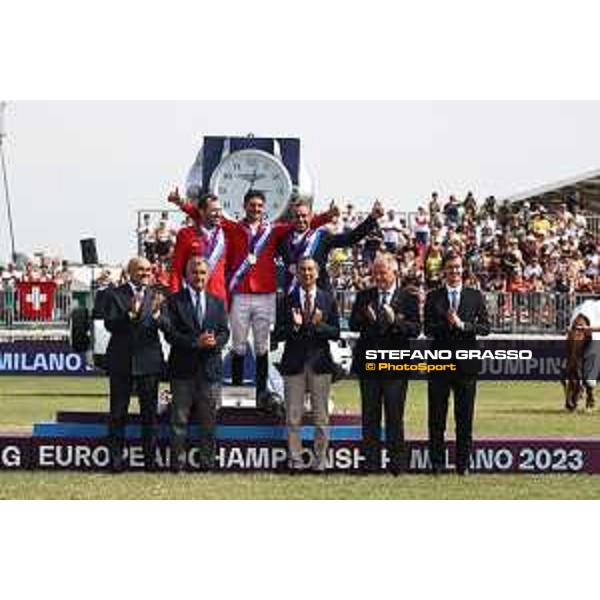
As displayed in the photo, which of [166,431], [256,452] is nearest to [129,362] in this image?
[166,431]

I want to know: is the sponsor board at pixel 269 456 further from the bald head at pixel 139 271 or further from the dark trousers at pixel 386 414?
the bald head at pixel 139 271

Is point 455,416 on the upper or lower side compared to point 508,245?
lower

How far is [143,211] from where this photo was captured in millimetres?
15914

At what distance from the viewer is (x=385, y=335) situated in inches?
458

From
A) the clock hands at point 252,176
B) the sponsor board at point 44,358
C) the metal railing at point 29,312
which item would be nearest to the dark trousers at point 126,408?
the clock hands at point 252,176

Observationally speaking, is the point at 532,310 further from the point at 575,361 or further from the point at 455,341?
the point at 455,341

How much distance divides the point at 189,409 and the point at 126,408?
1.59ft

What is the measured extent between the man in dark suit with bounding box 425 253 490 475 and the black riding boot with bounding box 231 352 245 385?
1.86 m

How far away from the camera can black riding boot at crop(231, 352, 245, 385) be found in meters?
→ 12.9

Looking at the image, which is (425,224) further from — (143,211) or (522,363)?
(143,211)

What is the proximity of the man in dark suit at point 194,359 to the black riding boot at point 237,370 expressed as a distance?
1.06 m

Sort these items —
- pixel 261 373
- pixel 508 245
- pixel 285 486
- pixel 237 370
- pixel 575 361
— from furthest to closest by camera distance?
pixel 508 245 < pixel 575 361 < pixel 237 370 < pixel 261 373 < pixel 285 486

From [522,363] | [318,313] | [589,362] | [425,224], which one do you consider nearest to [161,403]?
[318,313]

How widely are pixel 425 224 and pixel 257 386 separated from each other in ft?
31.5
